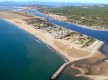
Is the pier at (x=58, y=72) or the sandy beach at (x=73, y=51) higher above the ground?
the pier at (x=58, y=72)

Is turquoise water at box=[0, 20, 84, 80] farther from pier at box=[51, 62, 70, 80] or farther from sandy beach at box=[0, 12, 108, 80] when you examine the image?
sandy beach at box=[0, 12, 108, 80]

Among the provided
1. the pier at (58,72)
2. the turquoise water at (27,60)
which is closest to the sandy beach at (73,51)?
the turquoise water at (27,60)

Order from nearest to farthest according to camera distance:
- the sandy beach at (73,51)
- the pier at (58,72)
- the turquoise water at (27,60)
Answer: the pier at (58,72)
the turquoise water at (27,60)
the sandy beach at (73,51)

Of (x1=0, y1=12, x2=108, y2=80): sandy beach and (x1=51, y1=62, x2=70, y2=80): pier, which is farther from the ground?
(x1=51, y1=62, x2=70, y2=80): pier

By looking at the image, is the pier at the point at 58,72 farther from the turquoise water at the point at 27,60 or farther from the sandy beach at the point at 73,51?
the sandy beach at the point at 73,51

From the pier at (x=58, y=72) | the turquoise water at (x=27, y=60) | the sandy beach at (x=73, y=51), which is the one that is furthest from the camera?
the sandy beach at (x=73, y=51)

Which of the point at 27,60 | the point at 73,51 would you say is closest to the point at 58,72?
the point at 27,60

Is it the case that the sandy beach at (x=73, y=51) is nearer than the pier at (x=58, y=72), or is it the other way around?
the pier at (x=58, y=72)

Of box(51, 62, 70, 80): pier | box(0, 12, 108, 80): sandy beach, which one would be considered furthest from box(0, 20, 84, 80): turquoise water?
box(0, 12, 108, 80): sandy beach

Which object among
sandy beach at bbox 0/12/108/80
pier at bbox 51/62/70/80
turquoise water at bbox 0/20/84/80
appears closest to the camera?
pier at bbox 51/62/70/80
